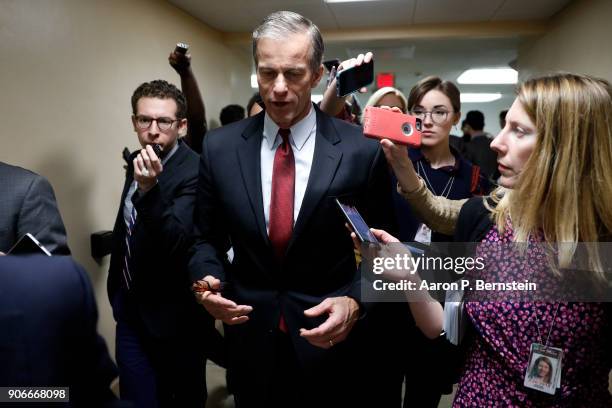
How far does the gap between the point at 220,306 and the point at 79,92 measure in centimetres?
193

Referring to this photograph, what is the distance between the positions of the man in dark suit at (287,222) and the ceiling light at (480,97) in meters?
10.0

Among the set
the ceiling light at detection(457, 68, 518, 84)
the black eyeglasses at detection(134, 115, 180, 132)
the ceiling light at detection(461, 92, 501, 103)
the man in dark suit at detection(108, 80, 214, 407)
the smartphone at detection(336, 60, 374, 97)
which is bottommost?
the man in dark suit at detection(108, 80, 214, 407)

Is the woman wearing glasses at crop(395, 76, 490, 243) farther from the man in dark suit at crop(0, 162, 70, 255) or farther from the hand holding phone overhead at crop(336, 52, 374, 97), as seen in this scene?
the man in dark suit at crop(0, 162, 70, 255)

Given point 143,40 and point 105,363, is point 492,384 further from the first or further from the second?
point 143,40

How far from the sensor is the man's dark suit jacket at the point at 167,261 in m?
1.65

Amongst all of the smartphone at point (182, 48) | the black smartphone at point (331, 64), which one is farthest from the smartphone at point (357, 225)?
the smartphone at point (182, 48)

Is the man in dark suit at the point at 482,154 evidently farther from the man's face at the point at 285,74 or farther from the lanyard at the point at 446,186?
the man's face at the point at 285,74

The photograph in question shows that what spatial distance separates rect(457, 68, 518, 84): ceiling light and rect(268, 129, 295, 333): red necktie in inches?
271

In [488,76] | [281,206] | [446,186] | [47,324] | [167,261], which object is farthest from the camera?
[488,76]

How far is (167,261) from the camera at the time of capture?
1720 mm

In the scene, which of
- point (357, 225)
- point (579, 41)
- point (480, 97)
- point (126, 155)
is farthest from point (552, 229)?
point (480, 97)

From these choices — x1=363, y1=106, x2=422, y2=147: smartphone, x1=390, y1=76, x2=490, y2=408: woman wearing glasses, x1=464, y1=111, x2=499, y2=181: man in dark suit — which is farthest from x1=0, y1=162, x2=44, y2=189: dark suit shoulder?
x1=464, y1=111, x2=499, y2=181: man in dark suit

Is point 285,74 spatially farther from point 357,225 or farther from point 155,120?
point 155,120

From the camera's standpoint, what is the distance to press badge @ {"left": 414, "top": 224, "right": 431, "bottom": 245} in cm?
174
